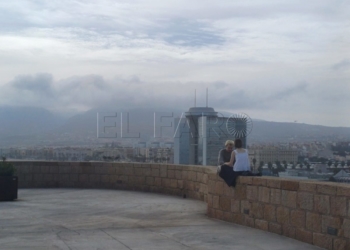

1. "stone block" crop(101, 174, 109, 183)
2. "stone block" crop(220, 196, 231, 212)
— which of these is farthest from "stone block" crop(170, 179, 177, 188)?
"stone block" crop(220, 196, 231, 212)

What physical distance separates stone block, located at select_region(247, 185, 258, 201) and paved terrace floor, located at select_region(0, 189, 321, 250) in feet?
1.80

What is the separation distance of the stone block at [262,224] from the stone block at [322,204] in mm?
1490

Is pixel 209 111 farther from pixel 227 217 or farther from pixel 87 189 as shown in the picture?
pixel 227 217

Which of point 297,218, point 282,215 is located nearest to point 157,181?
point 282,215

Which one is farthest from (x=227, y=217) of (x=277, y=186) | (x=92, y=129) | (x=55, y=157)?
(x=92, y=129)

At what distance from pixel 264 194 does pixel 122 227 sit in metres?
2.60

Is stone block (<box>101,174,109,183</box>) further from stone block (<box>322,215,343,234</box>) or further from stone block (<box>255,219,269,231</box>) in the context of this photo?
stone block (<box>322,215,343,234</box>)

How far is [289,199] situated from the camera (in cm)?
922

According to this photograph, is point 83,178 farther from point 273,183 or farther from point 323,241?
point 323,241

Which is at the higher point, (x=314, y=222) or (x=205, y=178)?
(x=205, y=178)

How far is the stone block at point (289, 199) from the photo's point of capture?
909cm

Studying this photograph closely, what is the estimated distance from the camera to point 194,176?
607 inches

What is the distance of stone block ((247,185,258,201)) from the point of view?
10.2 meters

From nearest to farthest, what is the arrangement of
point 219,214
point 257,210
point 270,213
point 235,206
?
point 270,213 < point 257,210 < point 235,206 < point 219,214
